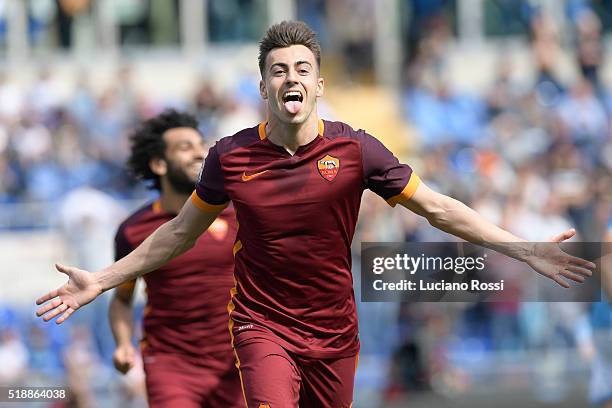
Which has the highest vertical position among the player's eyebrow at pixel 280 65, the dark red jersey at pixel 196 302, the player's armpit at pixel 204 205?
the player's eyebrow at pixel 280 65

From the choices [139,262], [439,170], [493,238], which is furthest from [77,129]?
[493,238]

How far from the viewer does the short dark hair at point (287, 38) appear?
6.22 meters

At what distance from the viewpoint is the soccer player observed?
20.2ft

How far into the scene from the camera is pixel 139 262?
647 cm

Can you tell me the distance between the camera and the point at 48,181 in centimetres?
1512

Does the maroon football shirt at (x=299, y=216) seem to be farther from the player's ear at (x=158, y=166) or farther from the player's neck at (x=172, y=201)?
the player's ear at (x=158, y=166)

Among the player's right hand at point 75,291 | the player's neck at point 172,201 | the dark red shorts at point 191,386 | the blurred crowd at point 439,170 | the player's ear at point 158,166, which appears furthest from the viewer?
the blurred crowd at point 439,170

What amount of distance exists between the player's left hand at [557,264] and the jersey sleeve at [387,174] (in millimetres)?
695

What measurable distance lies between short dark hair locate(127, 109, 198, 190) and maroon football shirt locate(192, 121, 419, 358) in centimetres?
218

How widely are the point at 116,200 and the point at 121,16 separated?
18.7ft

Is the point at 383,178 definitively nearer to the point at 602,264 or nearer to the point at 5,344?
the point at 602,264

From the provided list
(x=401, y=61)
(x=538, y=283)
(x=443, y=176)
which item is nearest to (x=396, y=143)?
(x=401, y=61)

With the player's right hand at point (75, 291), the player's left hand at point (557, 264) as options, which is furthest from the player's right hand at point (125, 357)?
the player's left hand at point (557, 264)

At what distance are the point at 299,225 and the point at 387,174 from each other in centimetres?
51
